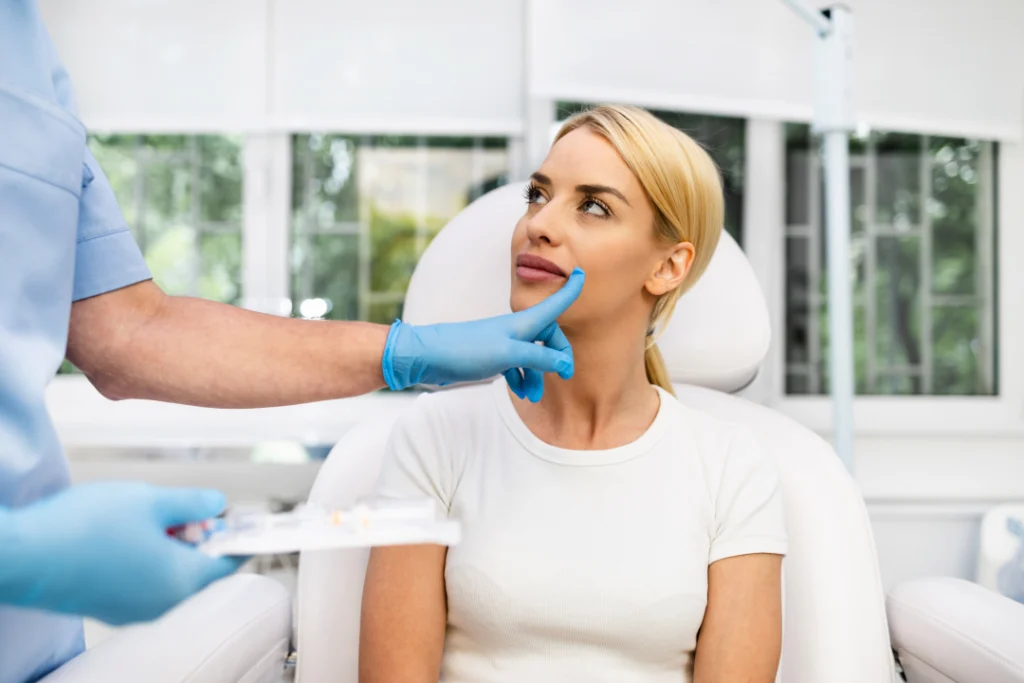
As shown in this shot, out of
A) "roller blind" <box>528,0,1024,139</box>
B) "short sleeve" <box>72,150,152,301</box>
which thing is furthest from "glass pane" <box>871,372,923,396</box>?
"short sleeve" <box>72,150,152,301</box>

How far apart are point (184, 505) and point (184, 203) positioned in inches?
87.0

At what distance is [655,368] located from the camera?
1.22 meters

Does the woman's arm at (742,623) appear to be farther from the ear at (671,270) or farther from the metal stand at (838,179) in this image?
the metal stand at (838,179)

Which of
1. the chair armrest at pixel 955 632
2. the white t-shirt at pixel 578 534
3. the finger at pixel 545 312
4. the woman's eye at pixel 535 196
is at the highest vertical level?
the woman's eye at pixel 535 196

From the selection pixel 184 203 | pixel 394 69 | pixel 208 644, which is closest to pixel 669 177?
pixel 208 644

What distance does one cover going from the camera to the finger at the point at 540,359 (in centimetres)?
84

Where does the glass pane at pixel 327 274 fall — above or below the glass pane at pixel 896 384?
above

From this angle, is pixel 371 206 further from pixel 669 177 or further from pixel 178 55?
pixel 669 177

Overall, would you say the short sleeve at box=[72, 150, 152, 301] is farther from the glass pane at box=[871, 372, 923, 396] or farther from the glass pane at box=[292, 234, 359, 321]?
the glass pane at box=[871, 372, 923, 396]

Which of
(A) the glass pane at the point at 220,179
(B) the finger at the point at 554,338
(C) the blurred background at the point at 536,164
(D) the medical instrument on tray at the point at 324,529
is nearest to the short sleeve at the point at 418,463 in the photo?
(B) the finger at the point at 554,338

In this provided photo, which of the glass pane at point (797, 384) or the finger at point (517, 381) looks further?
the glass pane at point (797, 384)

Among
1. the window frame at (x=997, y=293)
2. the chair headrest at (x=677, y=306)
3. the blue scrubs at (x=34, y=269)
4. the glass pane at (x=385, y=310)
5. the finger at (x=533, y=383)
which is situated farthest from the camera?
the glass pane at (x=385, y=310)

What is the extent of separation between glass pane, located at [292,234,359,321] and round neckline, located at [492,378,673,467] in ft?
4.98

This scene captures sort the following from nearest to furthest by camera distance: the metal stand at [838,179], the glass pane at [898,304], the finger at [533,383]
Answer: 1. the finger at [533,383]
2. the metal stand at [838,179]
3. the glass pane at [898,304]
